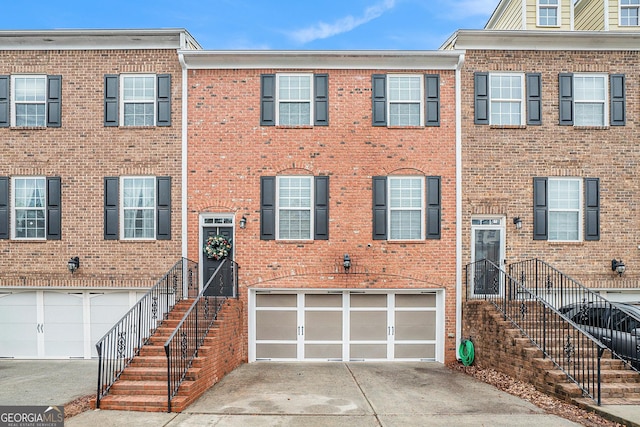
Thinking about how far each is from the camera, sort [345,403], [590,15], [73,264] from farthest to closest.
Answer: [590,15]
[73,264]
[345,403]

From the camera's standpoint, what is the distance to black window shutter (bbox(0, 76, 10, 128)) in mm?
12883

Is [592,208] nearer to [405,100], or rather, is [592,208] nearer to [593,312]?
[593,312]

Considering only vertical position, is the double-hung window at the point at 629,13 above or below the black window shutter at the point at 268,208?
above

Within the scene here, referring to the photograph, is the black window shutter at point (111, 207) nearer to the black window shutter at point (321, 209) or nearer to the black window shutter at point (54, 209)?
the black window shutter at point (54, 209)

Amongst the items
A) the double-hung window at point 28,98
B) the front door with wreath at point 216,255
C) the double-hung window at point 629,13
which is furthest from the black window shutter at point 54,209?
the double-hung window at point 629,13

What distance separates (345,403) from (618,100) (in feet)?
33.0

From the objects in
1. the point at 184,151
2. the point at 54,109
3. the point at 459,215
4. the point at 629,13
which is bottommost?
the point at 459,215

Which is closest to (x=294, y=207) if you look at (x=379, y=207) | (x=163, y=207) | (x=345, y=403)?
(x=379, y=207)

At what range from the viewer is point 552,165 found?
12.8m

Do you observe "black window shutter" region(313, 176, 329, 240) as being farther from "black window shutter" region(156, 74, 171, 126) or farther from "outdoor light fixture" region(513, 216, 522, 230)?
"outdoor light fixture" region(513, 216, 522, 230)

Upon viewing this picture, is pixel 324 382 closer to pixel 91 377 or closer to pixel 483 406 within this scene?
pixel 483 406

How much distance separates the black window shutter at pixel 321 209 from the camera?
41.7 ft

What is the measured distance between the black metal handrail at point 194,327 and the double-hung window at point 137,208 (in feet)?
5.68

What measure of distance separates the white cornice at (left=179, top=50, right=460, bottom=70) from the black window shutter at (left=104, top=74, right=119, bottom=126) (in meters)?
1.88
